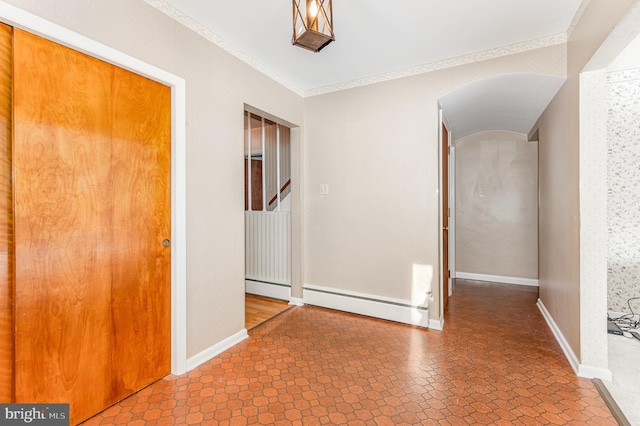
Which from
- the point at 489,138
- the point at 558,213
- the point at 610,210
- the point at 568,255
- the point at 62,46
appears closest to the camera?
the point at 62,46

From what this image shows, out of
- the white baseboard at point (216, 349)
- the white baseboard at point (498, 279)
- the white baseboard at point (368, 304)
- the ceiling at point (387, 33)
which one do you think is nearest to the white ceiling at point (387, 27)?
the ceiling at point (387, 33)

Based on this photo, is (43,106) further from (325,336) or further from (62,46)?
(325,336)

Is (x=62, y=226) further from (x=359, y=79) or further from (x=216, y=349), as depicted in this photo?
(x=359, y=79)

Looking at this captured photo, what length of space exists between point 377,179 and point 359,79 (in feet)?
3.58

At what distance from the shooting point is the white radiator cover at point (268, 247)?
12.5 ft

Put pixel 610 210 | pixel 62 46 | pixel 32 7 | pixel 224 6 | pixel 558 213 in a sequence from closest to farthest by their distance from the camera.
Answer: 1. pixel 32 7
2. pixel 62 46
3. pixel 224 6
4. pixel 558 213
5. pixel 610 210

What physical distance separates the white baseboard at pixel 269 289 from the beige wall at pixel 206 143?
Result: 110 cm

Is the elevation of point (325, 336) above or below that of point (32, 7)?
below

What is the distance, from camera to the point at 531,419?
5.51 ft

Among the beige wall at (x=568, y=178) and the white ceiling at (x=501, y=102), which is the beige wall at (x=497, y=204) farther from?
the beige wall at (x=568, y=178)

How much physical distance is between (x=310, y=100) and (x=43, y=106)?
8.43 ft

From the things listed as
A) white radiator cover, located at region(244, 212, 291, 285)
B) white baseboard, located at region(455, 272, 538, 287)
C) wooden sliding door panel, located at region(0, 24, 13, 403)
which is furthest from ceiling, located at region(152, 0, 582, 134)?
white baseboard, located at region(455, 272, 538, 287)

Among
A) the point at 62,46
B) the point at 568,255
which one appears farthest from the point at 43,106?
the point at 568,255

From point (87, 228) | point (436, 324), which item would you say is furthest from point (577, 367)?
point (87, 228)
